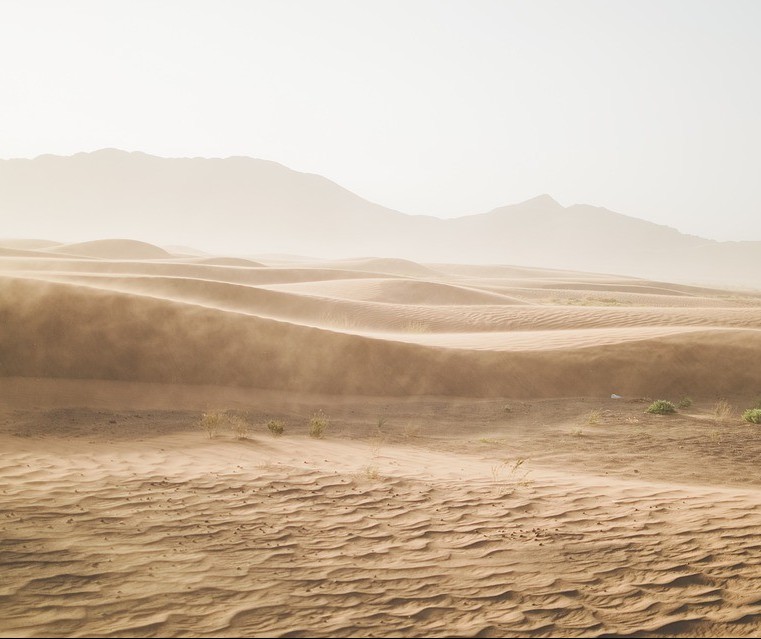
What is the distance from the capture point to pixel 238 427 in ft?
32.1

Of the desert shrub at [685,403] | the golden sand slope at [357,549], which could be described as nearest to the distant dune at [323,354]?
the desert shrub at [685,403]

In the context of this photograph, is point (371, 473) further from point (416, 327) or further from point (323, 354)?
point (416, 327)

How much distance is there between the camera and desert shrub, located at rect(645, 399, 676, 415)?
1184cm

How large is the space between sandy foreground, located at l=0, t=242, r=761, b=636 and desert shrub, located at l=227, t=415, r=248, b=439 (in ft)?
0.92

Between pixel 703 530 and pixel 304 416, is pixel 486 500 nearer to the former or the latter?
pixel 703 530

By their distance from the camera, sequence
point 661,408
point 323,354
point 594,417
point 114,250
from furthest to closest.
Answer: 1. point 114,250
2. point 323,354
3. point 661,408
4. point 594,417

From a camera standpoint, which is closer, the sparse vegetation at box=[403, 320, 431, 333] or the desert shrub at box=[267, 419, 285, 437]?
the desert shrub at box=[267, 419, 285, 437]

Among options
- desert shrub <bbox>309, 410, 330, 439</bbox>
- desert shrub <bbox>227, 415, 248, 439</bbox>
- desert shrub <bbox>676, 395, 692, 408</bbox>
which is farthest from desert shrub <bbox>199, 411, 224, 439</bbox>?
desert shrub <bbox>676, 395, 692, 408</bbox>

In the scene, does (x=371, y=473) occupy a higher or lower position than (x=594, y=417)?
higher

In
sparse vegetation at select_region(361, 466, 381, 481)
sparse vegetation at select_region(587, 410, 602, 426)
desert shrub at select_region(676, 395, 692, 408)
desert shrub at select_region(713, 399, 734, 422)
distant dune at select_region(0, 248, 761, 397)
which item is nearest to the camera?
sparse vegetation at select_region(361, 466, 381, 481)

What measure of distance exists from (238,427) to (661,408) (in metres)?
7.72

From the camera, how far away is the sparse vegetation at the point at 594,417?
1128cm

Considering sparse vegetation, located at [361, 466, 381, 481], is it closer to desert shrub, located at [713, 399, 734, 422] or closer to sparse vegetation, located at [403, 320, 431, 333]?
desert shrub, located at [713, 399, 734, 422]

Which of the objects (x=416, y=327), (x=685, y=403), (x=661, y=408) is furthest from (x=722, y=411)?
(x=416, y=327)
